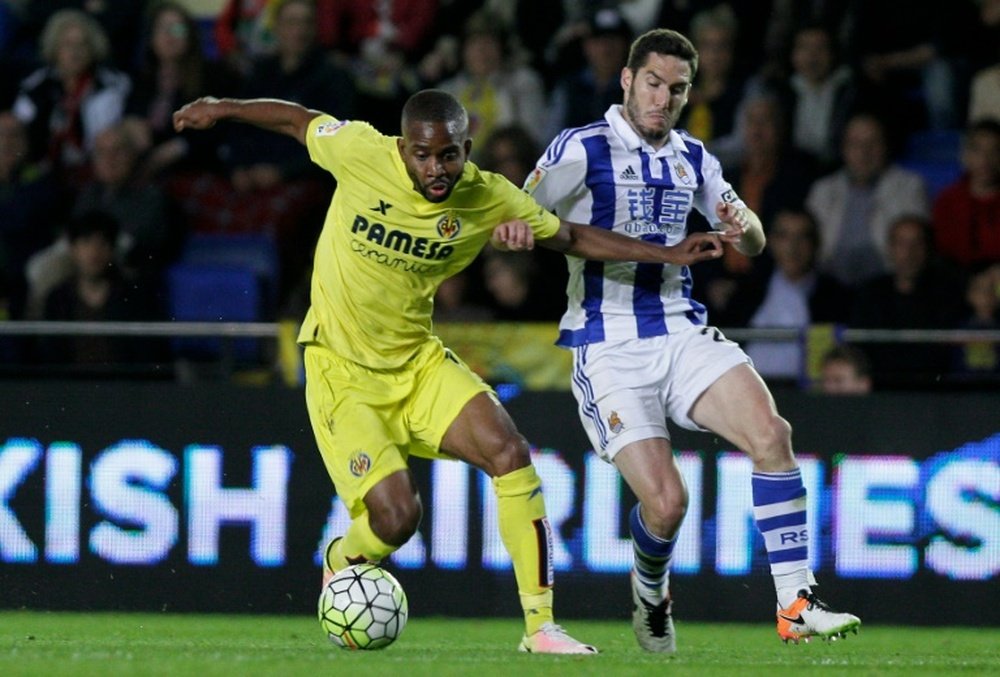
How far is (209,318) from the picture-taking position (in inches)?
470

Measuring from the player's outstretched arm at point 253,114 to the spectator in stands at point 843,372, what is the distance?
A: 364 centimetres

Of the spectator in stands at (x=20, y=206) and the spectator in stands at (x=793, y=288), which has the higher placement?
the spectator in stands at (x=20, y=206)

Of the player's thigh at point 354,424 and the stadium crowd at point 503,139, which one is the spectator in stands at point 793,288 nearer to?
the stadium crowd at point 503,139

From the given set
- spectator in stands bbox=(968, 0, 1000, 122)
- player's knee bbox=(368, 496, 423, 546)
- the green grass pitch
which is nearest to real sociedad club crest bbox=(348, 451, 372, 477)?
player's knee bbox=(368, 496, 423, 546)

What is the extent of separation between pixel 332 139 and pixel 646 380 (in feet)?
5.46

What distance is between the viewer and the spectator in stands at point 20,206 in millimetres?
12688

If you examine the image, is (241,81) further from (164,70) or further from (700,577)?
(700,577)

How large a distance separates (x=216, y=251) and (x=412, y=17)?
239 centimetres

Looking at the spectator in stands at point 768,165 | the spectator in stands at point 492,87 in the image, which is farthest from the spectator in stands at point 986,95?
the spectator in stands at point 492,87

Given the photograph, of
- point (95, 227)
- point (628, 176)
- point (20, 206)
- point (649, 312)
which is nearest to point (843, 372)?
point (649, 312)

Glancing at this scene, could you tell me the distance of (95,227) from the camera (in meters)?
12.0

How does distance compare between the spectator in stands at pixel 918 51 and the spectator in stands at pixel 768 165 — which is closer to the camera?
the spectator in stands at pixel 768 165

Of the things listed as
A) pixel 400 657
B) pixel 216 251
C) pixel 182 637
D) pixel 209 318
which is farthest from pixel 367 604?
pixel 216 251

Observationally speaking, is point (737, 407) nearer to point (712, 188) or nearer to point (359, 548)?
point (712, 188)
